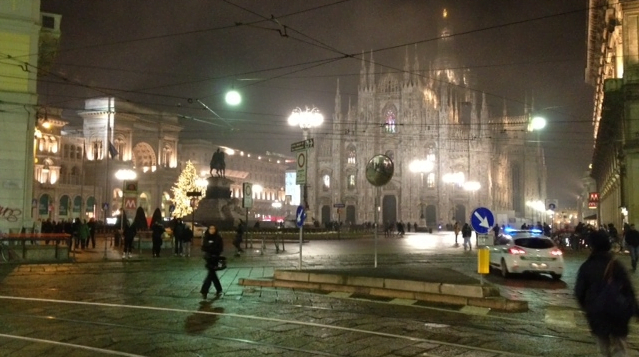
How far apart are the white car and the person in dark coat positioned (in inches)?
478

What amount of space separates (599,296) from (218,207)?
119 feet

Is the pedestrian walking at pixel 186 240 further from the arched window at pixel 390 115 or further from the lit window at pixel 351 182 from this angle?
the lit window at pixel 351 182

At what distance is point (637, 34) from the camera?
33.2 metres

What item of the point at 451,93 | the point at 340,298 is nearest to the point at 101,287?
the point at 340,298

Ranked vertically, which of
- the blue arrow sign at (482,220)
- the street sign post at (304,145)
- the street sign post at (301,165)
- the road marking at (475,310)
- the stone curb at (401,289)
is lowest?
the road marking at (475,310)

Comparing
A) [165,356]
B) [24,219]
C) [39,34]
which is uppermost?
[39,34]

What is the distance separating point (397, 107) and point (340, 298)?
240 feet

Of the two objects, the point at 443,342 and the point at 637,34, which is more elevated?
the point at 637,34

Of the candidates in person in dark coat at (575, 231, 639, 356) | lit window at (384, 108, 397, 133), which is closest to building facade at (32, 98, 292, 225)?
lit window at (384, 108, 397, 133)

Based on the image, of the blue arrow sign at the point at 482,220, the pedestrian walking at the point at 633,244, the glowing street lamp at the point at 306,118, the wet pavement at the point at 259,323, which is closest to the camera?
the wet pavement at the point at 259,323

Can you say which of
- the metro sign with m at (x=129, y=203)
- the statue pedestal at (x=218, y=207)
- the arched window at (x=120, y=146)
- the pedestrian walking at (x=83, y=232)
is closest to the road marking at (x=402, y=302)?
the metro sign with m at (x=129, y=203)

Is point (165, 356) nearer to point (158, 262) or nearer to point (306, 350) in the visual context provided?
point (306, 350)

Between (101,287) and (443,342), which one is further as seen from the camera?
(101,287)

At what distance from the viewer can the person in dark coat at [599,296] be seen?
488 cm
